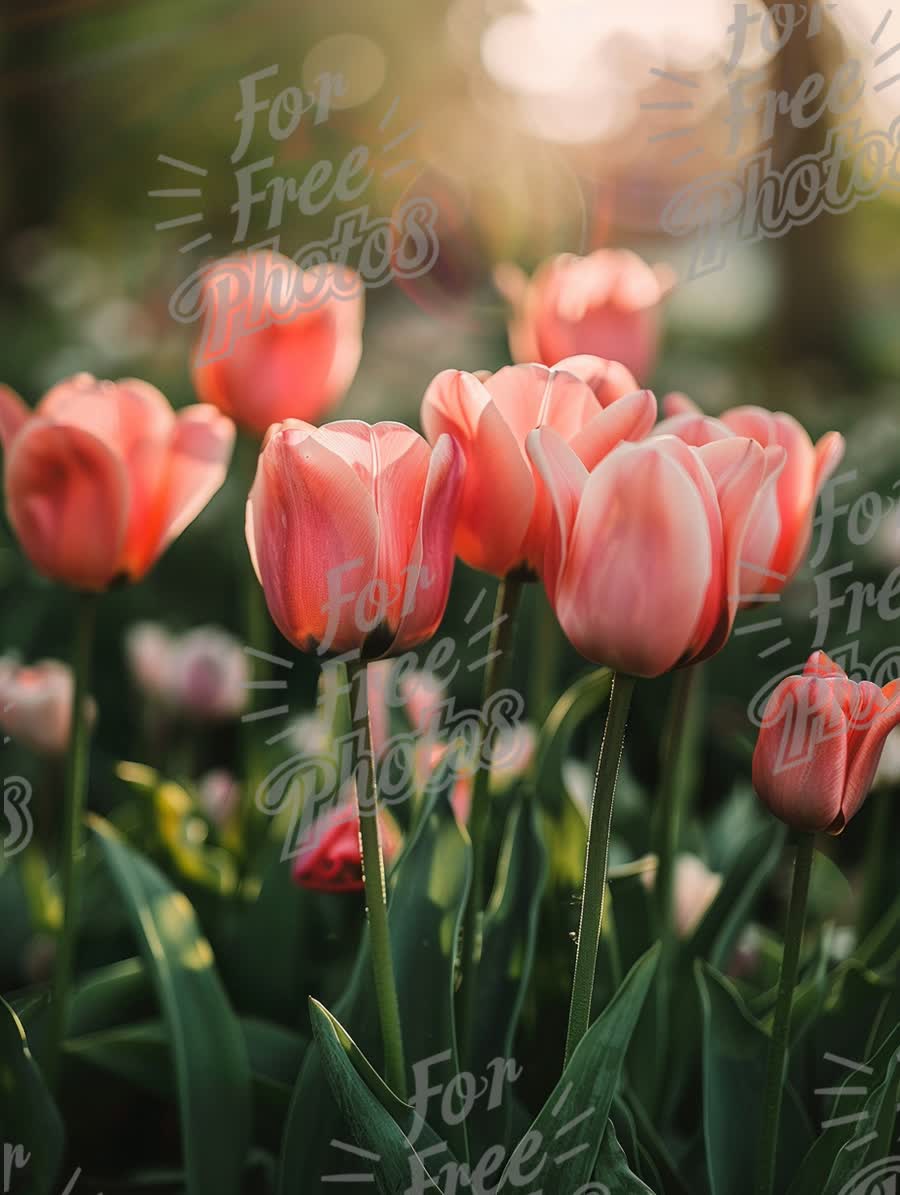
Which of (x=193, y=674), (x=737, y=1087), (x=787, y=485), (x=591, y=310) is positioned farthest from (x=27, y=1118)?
(x=591, y=310)

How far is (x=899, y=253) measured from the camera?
1708cm

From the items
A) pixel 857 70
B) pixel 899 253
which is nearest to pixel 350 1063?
pixel 857 70

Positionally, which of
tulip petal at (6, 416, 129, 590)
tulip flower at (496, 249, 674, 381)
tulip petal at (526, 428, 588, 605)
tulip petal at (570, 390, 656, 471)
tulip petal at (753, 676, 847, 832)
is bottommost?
tulip petal at (753, 676, 847, 832)

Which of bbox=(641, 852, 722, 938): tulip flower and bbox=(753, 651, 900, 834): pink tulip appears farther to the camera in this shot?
bbox=(641, 852, 722, 938): tulip flower

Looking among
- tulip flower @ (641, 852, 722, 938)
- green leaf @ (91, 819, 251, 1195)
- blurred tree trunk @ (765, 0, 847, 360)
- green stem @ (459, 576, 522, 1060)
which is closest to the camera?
green stem @ (459, 576, 522, 1060)

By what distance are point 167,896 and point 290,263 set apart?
2.76 feet

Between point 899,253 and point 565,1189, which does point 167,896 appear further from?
point 899,253

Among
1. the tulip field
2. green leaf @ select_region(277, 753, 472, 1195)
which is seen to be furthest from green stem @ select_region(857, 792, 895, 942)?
green leaf @ select_region(277, 753, 472, 1195)

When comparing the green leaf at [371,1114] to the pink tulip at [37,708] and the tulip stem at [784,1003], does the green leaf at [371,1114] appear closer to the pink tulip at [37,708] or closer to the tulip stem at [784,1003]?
the tulip stem at [784,1003]

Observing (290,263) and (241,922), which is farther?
(290,263)

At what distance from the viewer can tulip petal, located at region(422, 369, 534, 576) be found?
77 centimetres

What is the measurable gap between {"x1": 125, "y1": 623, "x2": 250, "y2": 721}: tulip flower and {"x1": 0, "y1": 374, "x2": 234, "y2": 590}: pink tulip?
1.80ft

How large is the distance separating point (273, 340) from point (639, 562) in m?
0.85

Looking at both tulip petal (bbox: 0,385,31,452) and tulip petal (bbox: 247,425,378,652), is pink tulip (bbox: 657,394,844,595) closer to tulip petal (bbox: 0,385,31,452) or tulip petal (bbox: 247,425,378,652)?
tulip petal (bbox: 247,425,378,652)
